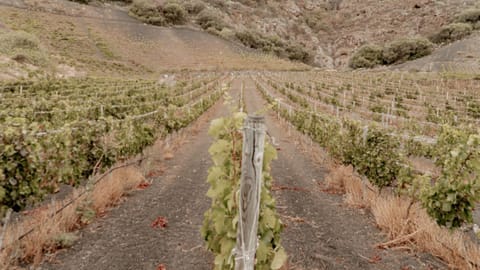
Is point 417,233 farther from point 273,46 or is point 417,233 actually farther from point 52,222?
point 273,46

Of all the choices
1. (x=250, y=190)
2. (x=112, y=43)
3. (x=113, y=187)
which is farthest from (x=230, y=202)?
(x=112, y=43)

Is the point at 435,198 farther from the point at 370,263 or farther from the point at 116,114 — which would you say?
the point at 116,114

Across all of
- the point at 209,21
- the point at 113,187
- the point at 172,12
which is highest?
the point at 172,12

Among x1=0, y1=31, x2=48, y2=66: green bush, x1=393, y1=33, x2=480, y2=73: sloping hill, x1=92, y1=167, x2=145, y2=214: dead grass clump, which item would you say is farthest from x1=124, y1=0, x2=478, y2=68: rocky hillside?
x1=92, y1=167, x2=145, y2=214: dead grass clump

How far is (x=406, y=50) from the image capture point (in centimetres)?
8206

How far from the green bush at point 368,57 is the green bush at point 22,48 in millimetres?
72138

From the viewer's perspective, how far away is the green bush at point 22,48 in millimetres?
37747

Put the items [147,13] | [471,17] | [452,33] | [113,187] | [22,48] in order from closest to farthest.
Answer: [113,187] → [22,48] → [147,13] → [452,33] → [471,17]

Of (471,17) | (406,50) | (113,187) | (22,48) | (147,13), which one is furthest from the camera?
(471,17)

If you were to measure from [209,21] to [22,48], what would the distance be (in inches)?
2360

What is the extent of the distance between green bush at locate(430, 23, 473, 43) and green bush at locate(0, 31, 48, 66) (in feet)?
302

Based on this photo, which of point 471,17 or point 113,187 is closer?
point 113,187

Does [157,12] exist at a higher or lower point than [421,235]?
higher

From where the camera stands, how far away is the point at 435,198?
14.7 feet
